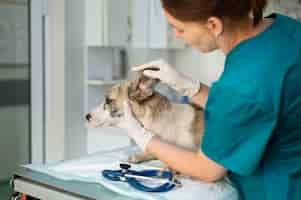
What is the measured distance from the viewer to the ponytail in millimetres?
935

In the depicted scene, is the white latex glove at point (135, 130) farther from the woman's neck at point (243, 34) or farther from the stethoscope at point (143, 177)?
the woman's neck at point (243, 34)

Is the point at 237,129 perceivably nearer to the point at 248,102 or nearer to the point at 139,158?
the point at 248,102

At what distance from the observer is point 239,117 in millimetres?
865

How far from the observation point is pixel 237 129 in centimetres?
88

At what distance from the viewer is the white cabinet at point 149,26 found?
2.64 metres

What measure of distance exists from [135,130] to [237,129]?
296 millimetres

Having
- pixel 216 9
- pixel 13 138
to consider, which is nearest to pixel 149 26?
pixel 13 138

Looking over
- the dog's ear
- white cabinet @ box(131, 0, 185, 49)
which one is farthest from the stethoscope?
white cabinet @ box(131, 0, 185, 49)

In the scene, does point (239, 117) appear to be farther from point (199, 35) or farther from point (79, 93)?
point (79, 93)

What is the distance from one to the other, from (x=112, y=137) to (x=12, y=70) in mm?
659

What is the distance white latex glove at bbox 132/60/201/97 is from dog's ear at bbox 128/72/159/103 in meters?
0.03

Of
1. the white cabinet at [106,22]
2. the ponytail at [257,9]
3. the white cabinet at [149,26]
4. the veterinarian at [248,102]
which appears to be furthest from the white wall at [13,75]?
the ponytail at [257,9]

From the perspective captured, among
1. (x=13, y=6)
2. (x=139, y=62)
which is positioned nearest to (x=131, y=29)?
(x=139, y=62)

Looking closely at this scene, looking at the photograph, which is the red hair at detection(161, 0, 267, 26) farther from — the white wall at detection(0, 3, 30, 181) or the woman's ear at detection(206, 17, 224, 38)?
the white wall at detection(0, 3, 30, 181)
